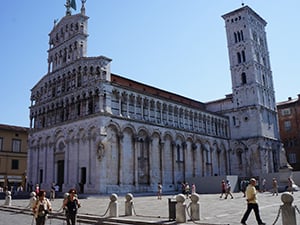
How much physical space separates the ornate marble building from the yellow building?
33.3 ft

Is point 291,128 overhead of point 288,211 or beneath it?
overhead

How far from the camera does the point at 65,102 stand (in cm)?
3581

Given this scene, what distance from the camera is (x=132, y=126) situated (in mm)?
34062

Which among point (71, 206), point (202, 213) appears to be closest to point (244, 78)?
point (202, 213)

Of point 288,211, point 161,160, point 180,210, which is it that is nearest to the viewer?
point 288,211

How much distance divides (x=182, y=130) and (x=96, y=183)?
619 inches

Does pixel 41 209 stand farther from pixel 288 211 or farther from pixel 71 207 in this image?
pixel 288 211

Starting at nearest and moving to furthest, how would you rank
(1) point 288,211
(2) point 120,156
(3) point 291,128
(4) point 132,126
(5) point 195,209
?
(1) point 288,211, (5) point 195,209, (2) point 120,156, (4) point 132,126, (3) point 291,128

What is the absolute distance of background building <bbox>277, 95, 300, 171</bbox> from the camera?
181 ft

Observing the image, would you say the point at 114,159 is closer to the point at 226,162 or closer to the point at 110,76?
the point at 110,76

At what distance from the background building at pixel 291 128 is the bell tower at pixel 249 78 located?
4.58 m

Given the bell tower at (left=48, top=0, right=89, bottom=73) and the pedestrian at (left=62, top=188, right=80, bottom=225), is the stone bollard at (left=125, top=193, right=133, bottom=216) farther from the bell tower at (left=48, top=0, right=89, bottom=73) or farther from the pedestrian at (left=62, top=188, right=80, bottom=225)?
the bell tower at (left=48, top=0, right=89, bottom=73)

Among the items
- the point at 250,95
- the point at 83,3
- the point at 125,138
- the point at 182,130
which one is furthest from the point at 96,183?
the point at 250,95

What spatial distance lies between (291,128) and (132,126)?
36.7 m
